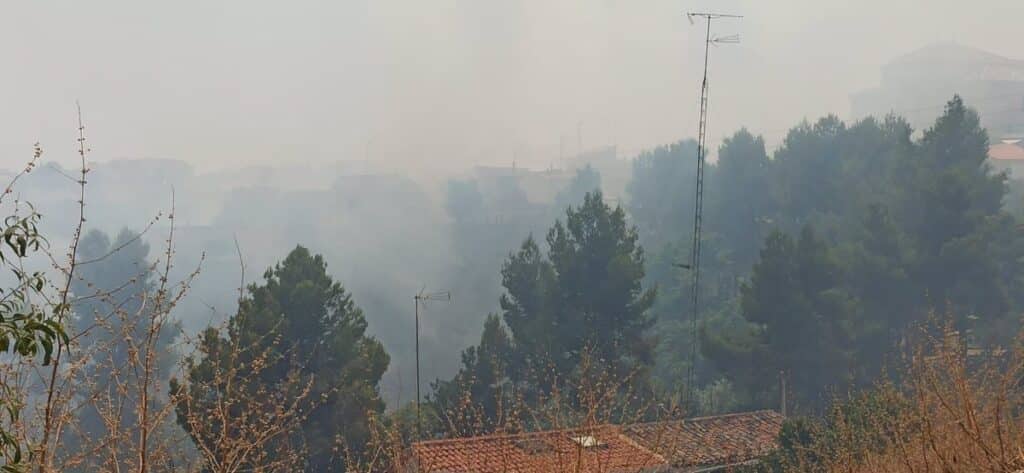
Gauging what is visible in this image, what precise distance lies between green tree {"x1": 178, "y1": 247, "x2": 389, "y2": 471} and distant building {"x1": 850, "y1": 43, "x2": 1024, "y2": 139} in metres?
35.8

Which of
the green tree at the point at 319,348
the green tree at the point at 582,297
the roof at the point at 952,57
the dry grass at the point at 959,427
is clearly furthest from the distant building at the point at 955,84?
the dry grass at the point at 959,427

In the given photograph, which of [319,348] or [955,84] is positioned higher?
[955,84]

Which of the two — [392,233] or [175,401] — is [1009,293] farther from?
[392,233]

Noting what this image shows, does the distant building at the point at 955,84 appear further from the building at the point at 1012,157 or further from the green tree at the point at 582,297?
the green tree at the point at 582,297

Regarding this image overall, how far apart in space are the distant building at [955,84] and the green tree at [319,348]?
35835 mm

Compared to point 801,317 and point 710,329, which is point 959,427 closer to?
point 801,317

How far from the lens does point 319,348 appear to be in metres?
14.1

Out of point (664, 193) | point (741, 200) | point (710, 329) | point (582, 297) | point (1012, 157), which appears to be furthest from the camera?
point (664, 193)

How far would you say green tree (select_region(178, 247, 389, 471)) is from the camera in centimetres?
1279

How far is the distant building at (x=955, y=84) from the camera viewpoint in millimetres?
45781

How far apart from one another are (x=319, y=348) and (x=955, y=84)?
1849 inches

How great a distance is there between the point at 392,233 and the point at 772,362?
26676 mm


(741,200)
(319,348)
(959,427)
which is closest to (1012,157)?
(741,200)

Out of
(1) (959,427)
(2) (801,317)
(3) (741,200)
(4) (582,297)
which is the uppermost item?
(3) (741,200)
